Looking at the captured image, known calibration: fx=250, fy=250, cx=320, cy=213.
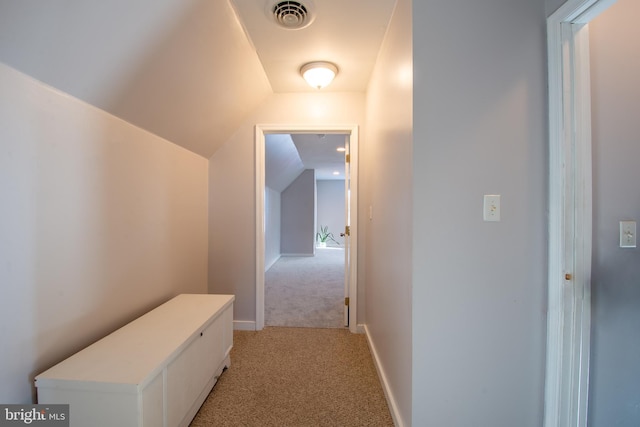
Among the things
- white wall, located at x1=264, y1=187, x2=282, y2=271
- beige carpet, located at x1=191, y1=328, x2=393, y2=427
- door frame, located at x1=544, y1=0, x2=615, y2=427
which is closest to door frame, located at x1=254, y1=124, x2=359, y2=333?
beige carpet, located at x1=191, y1=328, x2=393, y2=427

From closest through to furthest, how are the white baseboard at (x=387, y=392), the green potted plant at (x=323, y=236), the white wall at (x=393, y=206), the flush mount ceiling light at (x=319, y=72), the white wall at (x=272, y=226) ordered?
the white wall at (x=393, y=206) < the white baseboard at (x=387, y=392) < the flush mount ceiling light at (x=319, y=72) < the white wall at (x=272, y=226) < the green potted plant at (x=323, y=236)

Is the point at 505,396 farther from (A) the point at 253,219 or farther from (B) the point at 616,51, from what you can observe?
(A) the point at 253,219

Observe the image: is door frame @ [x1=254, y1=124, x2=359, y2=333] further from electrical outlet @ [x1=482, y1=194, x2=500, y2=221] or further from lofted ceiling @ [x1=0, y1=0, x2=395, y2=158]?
electrical outlet @ [x1=482, y1=194, x2=500, y2=221]

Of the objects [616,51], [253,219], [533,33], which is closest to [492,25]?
[533,33]

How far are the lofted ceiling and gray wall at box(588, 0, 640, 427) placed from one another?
43.4 inches

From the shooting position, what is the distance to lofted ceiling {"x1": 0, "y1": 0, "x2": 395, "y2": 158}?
96cm

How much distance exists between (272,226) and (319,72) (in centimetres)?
452

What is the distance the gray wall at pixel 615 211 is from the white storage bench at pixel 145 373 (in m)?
1.96

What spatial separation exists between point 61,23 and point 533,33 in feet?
6.51

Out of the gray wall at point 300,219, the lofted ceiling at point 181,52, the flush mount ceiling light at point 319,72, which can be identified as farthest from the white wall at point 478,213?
the gray wall at point 300,219

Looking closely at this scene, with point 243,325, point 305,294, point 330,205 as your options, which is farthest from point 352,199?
point 330,205

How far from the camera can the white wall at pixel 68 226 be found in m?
0.95

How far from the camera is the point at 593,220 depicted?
3.81ft

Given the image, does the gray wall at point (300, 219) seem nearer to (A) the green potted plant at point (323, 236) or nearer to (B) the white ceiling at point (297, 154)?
(B) the white ceiling at point (297, 154)
